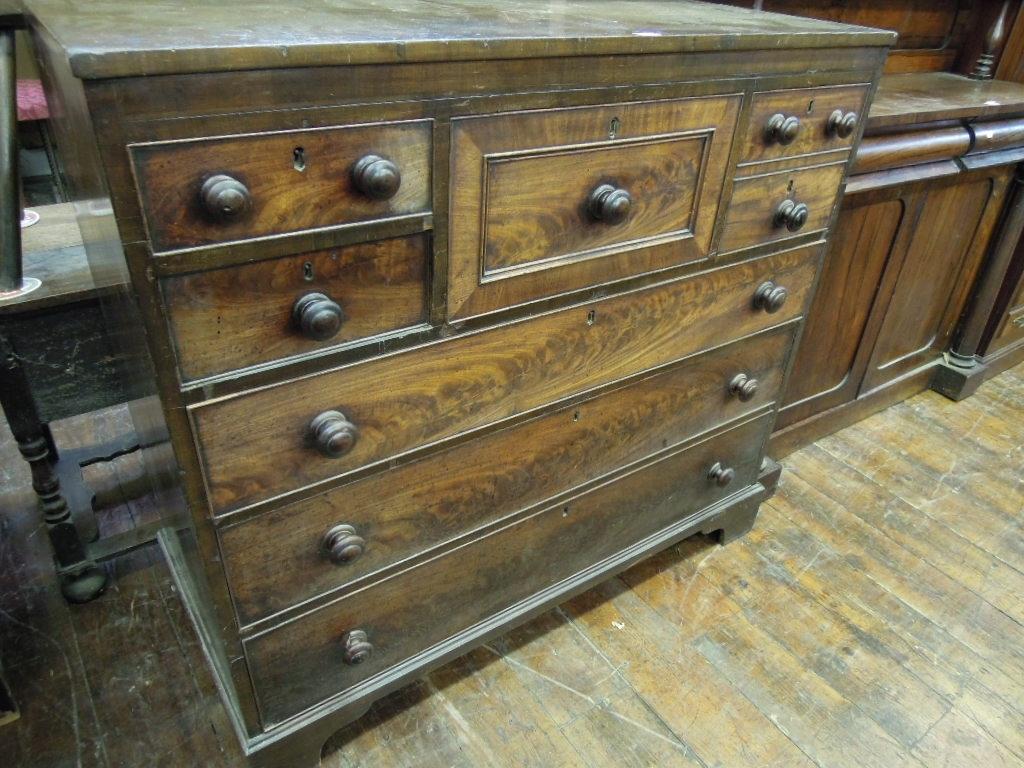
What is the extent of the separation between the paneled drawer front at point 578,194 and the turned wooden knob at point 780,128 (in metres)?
0.08

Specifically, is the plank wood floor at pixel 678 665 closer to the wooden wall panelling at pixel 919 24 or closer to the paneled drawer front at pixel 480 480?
the paneled drawer front at pixel 480 480

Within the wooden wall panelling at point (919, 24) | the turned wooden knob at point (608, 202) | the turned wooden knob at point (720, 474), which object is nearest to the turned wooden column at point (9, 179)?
the turned wooden knob at point (608, 202)

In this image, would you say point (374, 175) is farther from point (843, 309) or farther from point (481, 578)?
point (843, 309)

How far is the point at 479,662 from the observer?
146cm

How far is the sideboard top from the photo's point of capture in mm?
665

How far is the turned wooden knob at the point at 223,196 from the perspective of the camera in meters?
0.71


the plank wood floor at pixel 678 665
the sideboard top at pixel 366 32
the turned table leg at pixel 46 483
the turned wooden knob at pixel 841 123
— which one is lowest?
the plank wood floor at pixel 678 665

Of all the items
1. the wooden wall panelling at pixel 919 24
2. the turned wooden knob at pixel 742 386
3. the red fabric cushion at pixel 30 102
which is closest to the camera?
the turned wooden knob at pixel 742 386

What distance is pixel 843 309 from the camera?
1.86m

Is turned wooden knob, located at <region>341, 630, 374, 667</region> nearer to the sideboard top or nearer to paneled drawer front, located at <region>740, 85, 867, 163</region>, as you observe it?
the sideboard top

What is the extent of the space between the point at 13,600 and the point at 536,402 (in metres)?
1.23

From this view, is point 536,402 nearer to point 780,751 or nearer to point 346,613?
point 346,613

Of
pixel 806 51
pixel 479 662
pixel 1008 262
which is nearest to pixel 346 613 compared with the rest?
pixel 479 662

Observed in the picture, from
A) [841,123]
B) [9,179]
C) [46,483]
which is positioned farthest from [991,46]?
[46,483]
